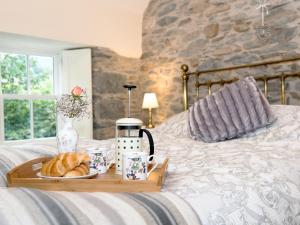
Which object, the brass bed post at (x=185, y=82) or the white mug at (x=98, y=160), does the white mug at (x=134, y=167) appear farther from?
the brass bed post at (x=185, y=82)

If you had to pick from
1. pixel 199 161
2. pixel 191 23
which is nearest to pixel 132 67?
pixel 191 23

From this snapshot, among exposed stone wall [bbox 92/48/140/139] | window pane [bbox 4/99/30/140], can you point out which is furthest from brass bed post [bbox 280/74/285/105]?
window pane [bbox 4/99/30/140]

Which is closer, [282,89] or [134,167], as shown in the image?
[134,167]

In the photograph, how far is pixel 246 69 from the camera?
3213 millimetres

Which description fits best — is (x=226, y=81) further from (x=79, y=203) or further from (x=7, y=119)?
(x=79, y=203)

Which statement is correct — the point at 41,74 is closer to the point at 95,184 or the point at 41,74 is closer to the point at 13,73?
the point at 13,73

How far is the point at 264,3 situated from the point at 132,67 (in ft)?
6.19

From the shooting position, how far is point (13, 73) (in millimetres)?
3645

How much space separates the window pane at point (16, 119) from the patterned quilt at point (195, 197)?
1.98 meters

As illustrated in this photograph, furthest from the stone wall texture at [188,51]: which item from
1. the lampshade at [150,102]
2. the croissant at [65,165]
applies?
the croissant at [65,165]

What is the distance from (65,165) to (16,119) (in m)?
2.81

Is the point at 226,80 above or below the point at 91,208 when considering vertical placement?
above

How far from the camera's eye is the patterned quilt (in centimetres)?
70

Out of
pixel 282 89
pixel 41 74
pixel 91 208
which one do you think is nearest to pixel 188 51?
pixel 282 89
